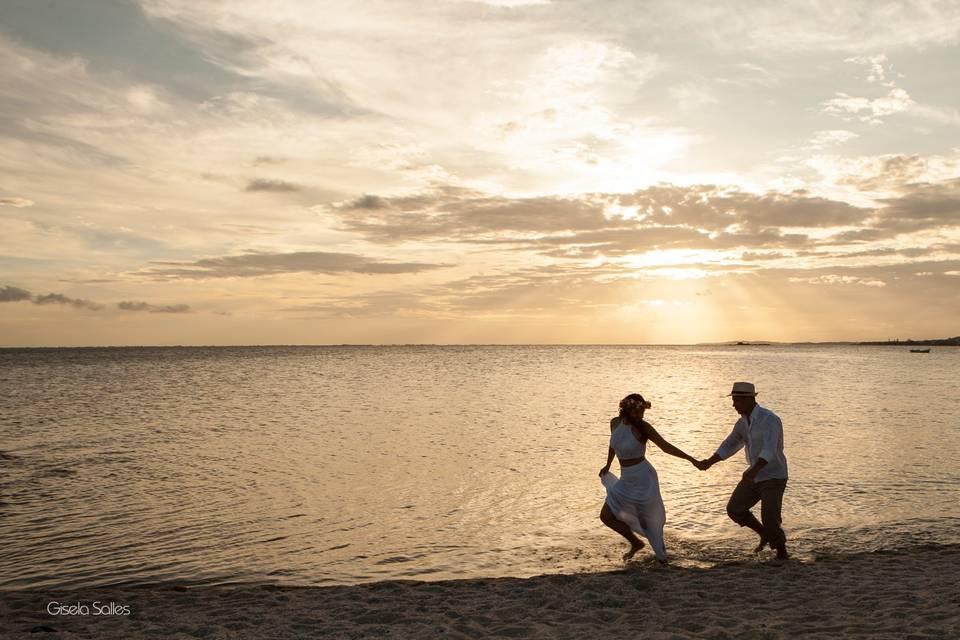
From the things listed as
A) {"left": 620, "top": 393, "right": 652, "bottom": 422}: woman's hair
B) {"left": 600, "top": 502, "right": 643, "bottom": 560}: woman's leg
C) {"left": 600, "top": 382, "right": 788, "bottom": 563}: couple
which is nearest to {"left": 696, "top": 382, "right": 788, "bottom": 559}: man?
{"left": 600, "top": 382, "right": 788, "bottom": 563}: couple

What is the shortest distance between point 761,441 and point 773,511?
1042 mm

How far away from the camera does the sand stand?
6840mm

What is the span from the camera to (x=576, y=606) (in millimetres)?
7625

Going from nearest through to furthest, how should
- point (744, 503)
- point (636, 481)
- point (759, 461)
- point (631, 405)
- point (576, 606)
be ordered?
point (576, 606)
point (631, 405)
point (759, 461)
point (636, 481)
point (744, 503)

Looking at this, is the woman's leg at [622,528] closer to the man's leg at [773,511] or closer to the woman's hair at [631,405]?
the woman's hair at [631,405]

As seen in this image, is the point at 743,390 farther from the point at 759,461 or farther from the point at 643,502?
the point at 643,502

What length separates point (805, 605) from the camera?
24.4ft

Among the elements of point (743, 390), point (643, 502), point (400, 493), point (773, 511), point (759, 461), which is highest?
point (743, 390)

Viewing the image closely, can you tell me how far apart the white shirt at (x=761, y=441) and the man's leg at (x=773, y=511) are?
0.12 m

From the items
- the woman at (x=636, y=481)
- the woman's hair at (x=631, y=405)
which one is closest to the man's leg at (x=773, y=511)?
the woman at (x=636, y=481)

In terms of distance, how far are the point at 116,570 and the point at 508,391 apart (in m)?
35.9

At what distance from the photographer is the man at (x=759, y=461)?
9.14 metres

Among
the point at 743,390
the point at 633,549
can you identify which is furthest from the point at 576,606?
the point at 743,390

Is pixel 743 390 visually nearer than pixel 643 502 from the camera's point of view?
Yes
